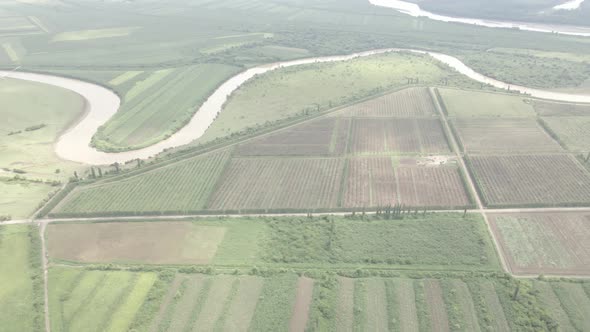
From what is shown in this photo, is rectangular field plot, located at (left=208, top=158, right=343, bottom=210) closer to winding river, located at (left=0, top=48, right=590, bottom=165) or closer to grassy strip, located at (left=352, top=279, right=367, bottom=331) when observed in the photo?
grassy strip, located at (left=352, top=279, right=367, bottom=331)

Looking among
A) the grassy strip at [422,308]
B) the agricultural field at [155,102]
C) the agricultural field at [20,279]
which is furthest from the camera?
the agricultural field at [155,102]

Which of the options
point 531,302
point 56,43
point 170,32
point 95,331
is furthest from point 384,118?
point 56,43

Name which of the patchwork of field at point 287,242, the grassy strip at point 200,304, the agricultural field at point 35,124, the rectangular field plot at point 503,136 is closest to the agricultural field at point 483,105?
the rectangular field plot at point 503,136

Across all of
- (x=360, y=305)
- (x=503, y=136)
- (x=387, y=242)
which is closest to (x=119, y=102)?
(x=387, y=242)

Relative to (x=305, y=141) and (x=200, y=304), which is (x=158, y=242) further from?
(x=305, y=141)

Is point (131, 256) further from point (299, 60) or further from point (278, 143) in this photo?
point (299, 60)

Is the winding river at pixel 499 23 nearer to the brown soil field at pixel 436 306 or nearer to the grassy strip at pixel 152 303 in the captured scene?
the brown soil field at pixel 436 306
